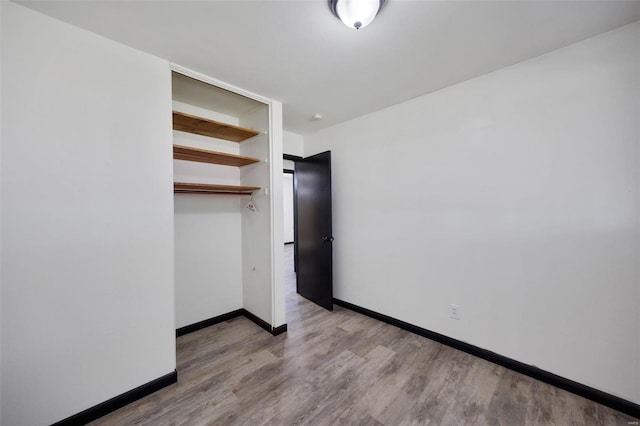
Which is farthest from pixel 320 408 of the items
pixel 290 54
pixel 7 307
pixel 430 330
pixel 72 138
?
pixel 290 54

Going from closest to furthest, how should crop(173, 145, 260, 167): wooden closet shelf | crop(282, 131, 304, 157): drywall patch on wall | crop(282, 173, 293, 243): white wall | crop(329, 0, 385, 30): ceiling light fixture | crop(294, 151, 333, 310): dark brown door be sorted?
crop(329, 0, 385, 30): ceiling light fixture
crop(173, 145, 260, 167): wooden closet shelf
crop(294, 151, 333, 310): dark brown door
crop(282, 131, 304, 157): drywall patch on wall
crop(282, 173, 293, 243): white wall

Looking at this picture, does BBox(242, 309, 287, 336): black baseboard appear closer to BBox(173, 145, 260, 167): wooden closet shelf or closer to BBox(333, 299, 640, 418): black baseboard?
BBox(333, 299, 640, 418): black baseboard

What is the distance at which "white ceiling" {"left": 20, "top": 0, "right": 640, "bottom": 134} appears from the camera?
4.54 ft

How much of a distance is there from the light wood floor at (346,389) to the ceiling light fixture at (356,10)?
2.46 metres

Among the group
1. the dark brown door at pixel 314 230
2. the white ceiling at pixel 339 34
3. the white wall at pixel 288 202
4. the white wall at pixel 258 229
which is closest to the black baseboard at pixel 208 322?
the white wall at pixel 258 229

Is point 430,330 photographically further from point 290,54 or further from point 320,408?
point 290,54

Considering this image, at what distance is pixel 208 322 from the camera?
2.80 metres

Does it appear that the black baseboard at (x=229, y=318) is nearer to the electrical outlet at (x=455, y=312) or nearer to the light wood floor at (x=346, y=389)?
the light wood floor at (x=346, y=389)

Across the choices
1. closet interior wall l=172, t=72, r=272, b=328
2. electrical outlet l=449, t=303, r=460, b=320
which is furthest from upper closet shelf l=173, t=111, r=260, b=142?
electrical outlet l=449, t=303, r=460, b=320

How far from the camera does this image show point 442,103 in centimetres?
236

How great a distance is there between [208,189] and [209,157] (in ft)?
1.13

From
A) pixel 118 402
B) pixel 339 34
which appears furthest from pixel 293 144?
pixel 118 402

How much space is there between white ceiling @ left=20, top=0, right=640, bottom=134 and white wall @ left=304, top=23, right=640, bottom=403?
281mm

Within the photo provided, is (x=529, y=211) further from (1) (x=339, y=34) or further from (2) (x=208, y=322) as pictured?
(2) (x=208, y=322)
